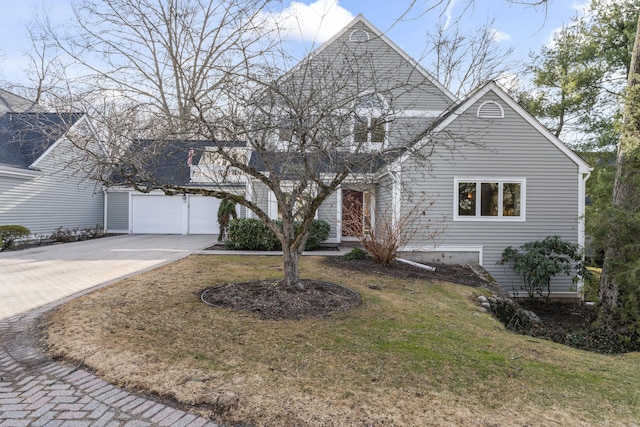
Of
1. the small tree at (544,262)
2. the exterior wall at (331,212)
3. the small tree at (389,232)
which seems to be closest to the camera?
the small tree at (389,232)

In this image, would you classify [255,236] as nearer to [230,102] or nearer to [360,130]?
[230,102]

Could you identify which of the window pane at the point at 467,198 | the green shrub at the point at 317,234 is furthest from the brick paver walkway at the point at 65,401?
the window pane at the point at 467,198

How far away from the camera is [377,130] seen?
4.62 metres

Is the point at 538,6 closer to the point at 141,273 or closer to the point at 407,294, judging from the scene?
the point at 407,294

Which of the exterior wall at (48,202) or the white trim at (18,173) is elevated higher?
the white trim at (18,173)

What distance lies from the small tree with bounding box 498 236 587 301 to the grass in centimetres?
461

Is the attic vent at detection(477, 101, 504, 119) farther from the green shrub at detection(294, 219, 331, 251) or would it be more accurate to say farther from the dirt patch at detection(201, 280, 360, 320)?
the dirt patch at detection(201, 280, 360, 320)

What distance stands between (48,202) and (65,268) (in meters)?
8.93

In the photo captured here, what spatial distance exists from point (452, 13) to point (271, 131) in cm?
239

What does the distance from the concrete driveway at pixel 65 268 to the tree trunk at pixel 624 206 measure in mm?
9655

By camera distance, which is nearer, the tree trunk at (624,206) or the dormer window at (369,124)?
the dormer window at (369,124)

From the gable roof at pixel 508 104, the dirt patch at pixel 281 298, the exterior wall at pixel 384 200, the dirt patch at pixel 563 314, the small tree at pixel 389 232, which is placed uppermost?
the gable roof at pixel 508 104

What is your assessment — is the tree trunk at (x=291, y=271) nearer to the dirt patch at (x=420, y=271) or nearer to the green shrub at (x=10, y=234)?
the dirt patch at (x=420, y=271)

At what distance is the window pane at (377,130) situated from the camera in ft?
14.9
